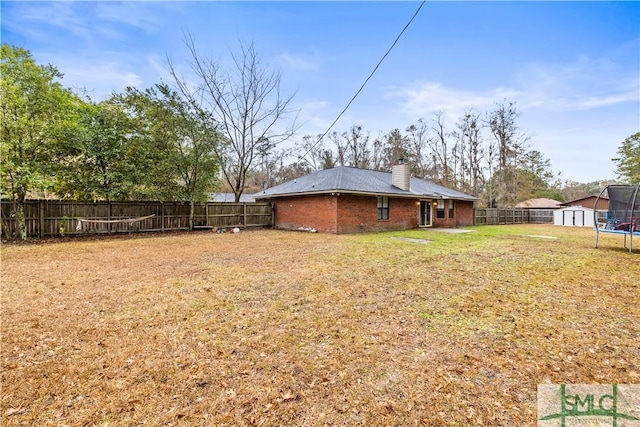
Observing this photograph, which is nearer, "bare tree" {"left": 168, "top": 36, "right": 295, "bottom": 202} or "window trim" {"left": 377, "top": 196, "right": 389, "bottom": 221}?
"window trim" {"left": 377, "top": 196, "right": 389, "bottom": 221}

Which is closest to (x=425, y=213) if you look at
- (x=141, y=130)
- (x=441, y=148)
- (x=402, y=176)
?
(x=402, y=176)

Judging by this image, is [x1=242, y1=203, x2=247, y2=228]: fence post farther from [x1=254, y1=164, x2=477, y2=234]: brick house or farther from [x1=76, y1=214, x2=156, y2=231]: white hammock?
[x1=76, y1=214, x2=156, y2=231]: white hammock

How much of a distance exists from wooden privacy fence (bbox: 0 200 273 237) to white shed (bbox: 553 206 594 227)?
2441cm

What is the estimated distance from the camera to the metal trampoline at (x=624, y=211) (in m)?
8.77

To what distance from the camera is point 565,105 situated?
14.5 m

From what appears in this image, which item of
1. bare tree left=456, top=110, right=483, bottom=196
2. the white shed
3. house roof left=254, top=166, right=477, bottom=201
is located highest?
bare tree left=456, top=110, right=483, bottom=196

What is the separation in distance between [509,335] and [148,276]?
609 cm

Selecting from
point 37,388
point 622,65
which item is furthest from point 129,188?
point 622,65

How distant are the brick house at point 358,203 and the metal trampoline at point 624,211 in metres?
7.99

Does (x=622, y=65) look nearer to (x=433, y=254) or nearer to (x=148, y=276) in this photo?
(x=433, y=254)

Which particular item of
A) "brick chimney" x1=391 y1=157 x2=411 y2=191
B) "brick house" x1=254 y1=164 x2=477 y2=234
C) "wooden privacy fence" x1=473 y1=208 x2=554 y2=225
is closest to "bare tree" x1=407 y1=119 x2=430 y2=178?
"wooden privacy fence" x1=473 y1=208 x2=554 y2=225

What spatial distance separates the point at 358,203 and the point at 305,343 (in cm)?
1164

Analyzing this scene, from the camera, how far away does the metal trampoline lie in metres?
8.77

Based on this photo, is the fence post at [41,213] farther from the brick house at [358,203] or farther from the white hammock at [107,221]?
the brick house at [358,203]
